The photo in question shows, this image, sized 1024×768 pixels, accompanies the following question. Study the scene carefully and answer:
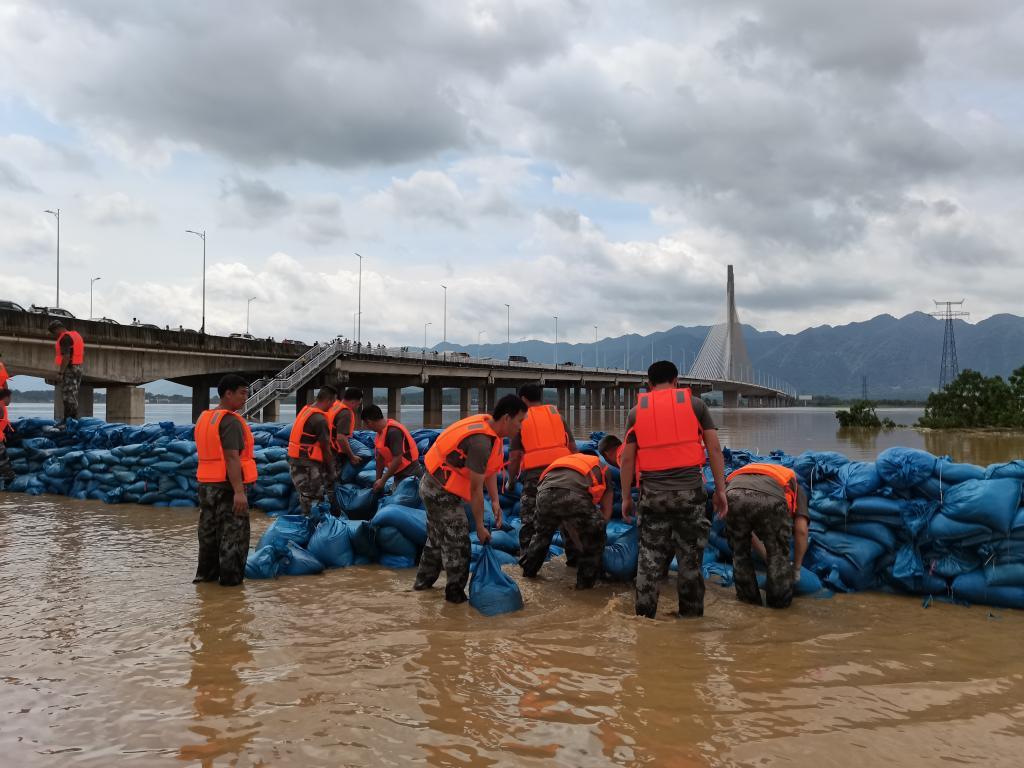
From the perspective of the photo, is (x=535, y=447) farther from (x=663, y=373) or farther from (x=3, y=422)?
(x=3, y=422)

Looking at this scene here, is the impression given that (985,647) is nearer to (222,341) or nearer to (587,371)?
(222,341)

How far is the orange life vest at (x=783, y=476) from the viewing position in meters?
4.90

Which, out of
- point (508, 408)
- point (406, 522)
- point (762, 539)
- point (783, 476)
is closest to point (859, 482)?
point (783, 476)

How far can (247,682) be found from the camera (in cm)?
348

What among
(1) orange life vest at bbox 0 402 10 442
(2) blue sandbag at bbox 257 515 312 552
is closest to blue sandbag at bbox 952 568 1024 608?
(2) blue sandbag at bbox 257 515 312 552

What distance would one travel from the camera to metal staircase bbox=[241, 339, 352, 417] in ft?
91.2

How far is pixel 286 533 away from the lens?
615 cm

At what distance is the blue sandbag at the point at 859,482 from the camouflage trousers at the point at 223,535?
466 centimetres

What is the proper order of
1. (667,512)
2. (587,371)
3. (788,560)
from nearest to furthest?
(667,512) → (788,560) → (587,371)

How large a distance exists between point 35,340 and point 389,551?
22.9m

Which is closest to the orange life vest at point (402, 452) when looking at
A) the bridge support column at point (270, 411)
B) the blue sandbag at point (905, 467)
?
the blue sandbag at point (905, 467)

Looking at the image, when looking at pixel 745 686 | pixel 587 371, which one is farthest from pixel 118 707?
pixel 587 371

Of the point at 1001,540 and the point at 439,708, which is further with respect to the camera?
the point at 1001,540

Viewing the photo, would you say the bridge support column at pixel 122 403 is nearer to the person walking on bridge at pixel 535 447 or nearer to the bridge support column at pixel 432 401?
the bridge support column at pixel 432 401
